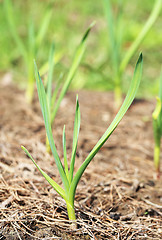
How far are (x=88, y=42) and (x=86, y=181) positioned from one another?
99.8 inches

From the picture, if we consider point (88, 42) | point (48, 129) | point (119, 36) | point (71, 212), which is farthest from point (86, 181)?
point (88, 42)

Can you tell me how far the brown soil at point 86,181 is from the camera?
0.97 m

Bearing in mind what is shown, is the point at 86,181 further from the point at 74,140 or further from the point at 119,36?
the point at 119,36

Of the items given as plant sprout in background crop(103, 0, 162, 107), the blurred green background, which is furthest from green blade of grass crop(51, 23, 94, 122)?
the blurred green background

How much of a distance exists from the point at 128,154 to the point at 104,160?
158 millimetres

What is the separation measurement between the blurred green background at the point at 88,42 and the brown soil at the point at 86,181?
0.50 meters

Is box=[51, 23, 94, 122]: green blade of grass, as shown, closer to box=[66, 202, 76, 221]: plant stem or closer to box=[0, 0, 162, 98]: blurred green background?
box=[66, 202, 76, 221]: plant stem

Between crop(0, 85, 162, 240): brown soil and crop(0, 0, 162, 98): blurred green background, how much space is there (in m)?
0.50

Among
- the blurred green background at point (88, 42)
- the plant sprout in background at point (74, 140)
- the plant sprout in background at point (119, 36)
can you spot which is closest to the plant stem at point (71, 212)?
the plant sprout in background at point (74, 140)

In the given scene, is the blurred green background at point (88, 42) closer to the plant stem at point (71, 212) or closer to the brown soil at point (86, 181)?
the brown soil at point (86, 181)

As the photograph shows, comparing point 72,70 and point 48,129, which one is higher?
point 72,70

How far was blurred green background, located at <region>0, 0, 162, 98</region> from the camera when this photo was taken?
2.75 m

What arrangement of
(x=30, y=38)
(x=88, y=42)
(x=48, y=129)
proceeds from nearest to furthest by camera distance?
1. (x=48, y=129)
2. (x=30, y=38)
3. (x=88, y=42)

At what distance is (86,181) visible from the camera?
1.27m
